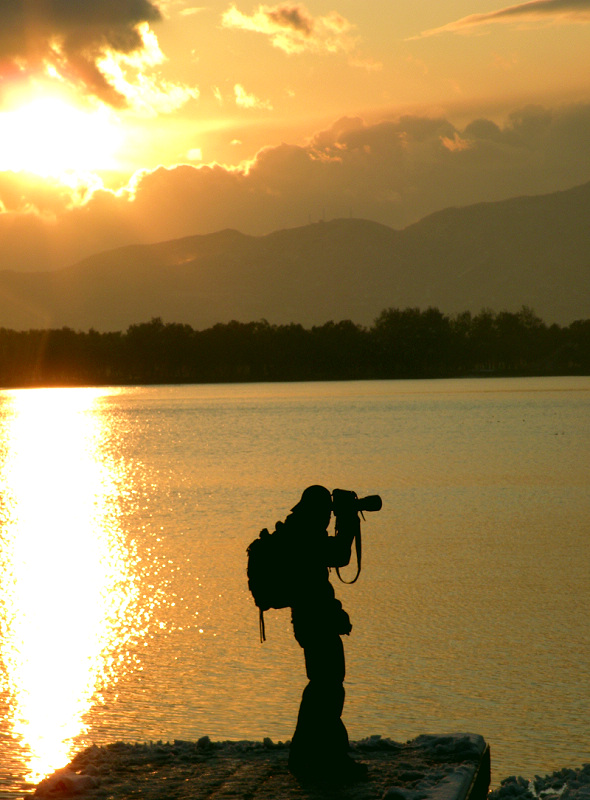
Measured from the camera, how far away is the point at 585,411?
54.1m

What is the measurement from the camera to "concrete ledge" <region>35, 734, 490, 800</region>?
546cm

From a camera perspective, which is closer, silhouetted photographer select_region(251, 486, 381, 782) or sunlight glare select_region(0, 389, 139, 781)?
silhouetted photographer select_region(251, 486, 381, 782)

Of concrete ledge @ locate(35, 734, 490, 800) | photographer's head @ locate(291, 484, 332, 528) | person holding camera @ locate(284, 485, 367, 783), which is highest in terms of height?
photographer's head @ locate(291, 484, 332, 528)

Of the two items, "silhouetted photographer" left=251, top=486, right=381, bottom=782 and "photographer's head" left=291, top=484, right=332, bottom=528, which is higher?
"photographer's head" left=291, top=484, right=332, bottom=528

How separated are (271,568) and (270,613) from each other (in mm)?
5933

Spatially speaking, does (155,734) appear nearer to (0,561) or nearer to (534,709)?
(534,709)

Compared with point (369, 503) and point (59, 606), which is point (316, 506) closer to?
point (369, 503)

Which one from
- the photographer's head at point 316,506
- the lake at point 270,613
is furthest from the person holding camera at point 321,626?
the lake at point 270,613

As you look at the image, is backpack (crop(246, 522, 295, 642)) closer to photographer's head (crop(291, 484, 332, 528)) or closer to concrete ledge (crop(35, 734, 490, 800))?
photographer's head (crop(291, 484, 332, 528))

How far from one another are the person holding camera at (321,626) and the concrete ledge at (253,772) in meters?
0.16

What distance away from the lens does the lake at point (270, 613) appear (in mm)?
7719

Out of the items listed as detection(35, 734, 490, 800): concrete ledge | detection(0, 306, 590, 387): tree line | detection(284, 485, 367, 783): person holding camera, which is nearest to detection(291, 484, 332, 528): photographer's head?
detection(284, 485, 367, 783): person holding camera

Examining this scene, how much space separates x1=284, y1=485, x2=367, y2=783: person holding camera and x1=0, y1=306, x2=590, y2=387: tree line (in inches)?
6469

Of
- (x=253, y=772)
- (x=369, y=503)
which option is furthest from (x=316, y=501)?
(x=253, y=772)
